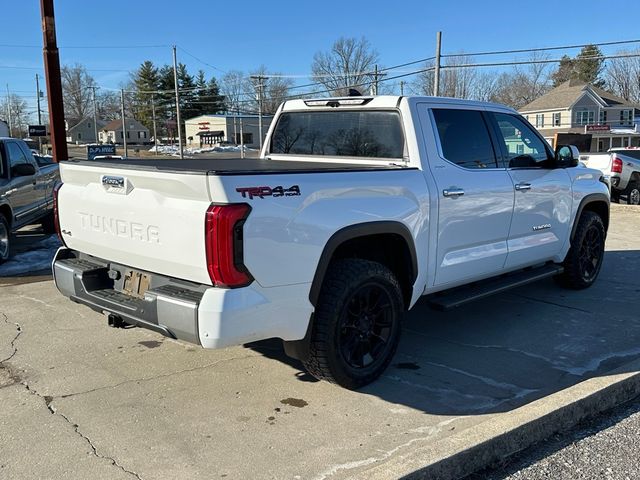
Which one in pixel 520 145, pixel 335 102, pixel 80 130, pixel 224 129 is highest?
pixel 80 130

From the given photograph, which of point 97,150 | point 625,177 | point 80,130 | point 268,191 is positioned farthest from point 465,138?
point 80,130

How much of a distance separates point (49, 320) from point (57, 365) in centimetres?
127

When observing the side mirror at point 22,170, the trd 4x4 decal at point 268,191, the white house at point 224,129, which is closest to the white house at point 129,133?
the white house at point 224,129

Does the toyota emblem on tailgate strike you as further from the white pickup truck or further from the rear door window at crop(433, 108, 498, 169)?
the rear door window at crop(433, 108, 498, 169)

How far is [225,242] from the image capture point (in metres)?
3.19

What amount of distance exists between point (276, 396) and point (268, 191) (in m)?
1.50

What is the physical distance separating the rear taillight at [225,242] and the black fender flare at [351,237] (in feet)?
1.89

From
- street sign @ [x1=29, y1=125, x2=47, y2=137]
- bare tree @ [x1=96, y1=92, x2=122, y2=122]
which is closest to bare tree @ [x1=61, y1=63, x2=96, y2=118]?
bare tree @ [x1=96, y1=92, x2=122, y2=122]

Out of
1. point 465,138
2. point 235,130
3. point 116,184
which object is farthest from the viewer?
point 235,130

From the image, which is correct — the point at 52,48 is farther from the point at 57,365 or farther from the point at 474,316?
the point at 474,316

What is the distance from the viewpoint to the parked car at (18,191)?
880 cm

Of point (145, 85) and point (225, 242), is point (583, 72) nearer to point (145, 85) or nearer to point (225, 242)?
point (145, 85)

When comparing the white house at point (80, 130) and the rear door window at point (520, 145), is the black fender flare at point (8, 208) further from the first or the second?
the white house at point (80, 130)

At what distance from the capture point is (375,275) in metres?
4.03
